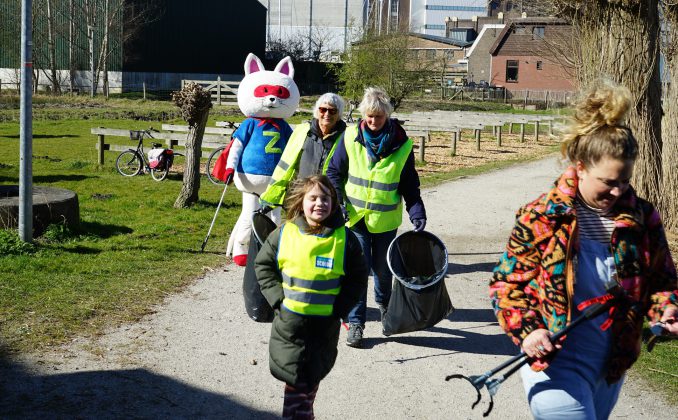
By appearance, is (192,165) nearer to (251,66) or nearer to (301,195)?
(251,66)

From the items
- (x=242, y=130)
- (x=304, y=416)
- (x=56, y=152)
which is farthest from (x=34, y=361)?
(x=56, y=152)

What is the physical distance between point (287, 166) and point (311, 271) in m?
2.63

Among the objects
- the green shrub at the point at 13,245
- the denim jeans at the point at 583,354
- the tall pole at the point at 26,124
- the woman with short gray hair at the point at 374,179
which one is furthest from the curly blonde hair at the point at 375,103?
the green shrub at the point at 13,245

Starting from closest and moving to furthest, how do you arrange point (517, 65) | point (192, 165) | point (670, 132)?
point (670, 132) < point (192, 165) < point (517, 65)

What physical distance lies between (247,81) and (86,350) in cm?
386

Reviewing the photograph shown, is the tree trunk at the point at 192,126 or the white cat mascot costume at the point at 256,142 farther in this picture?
the tree trunk at the point at 192,126

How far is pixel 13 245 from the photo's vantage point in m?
8.98

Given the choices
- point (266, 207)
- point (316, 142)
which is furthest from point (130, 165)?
point (316, 142)

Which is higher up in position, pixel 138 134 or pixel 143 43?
pixel 143 43

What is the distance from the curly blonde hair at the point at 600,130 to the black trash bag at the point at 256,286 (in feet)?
10.3

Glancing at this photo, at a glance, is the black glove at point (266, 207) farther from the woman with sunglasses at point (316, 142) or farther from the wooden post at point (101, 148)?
the wooden post at point (101, 148)

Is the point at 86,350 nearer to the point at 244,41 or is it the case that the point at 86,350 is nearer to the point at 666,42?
the point at 666,42

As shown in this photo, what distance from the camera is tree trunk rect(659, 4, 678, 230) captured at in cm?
1157

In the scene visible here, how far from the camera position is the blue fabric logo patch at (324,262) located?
4.43 meters
